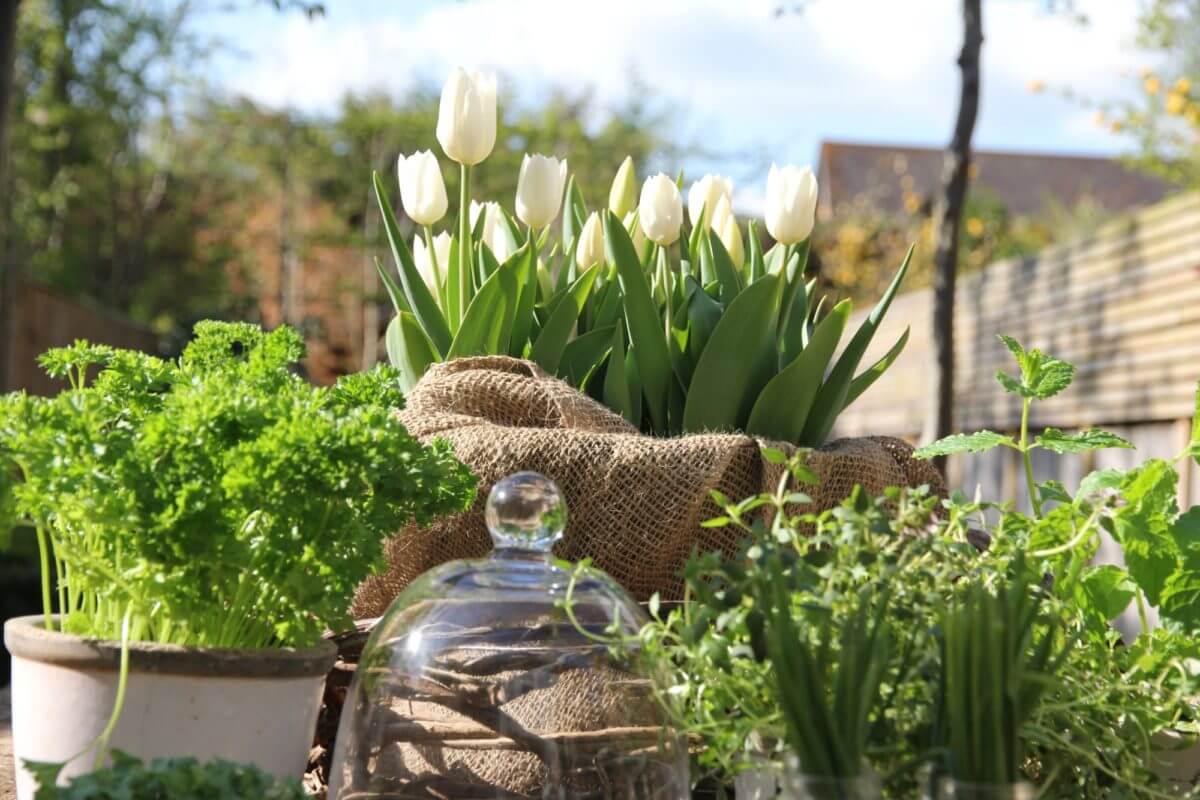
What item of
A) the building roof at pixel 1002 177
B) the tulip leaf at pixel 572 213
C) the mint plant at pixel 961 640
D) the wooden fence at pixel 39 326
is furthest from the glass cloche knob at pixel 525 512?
the building roof at pixel 1002 177

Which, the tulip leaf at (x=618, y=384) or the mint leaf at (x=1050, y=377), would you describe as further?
the tulip leaf at (x=618, y=384)

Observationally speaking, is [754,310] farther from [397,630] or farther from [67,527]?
[67,527]

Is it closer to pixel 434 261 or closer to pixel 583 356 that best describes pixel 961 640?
pixel 583 356

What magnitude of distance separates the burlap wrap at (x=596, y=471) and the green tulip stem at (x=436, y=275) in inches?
9.9

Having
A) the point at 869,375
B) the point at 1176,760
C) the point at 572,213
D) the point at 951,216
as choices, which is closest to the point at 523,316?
the point at 572,213

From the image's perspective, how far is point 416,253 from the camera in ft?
5.48

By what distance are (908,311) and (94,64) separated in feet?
32.9

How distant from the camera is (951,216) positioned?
518 centimetres

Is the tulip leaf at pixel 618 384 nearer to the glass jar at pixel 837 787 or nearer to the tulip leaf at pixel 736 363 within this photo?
the tulip leaf at pixel 736 363

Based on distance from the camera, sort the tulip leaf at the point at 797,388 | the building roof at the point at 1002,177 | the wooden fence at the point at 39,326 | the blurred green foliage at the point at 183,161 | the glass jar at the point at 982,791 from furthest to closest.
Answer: the building roof at the point at 1002,177 < the blurred green foliage at the point at 183,161 < the wooden fence at the point at 39,326 < the tulip leaf at the point at 797,388 < the glass jar at the point at 982,791

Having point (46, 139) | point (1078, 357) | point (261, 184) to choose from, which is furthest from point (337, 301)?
point (1078, 357)

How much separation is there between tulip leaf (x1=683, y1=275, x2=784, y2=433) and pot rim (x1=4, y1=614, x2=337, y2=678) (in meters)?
0.57

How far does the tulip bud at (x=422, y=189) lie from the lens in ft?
5.06

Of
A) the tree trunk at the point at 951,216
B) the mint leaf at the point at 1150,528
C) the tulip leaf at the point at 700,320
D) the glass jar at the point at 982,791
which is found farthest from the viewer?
the tree trunk at the point at 951,216
